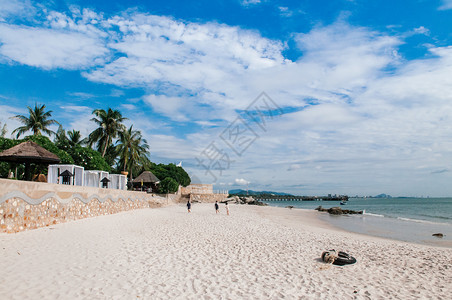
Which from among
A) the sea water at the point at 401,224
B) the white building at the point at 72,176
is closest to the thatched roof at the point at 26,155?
the white building at the point at 72,176

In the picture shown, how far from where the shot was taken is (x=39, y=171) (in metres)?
23.7

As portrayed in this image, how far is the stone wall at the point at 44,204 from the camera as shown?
9203 millimetres

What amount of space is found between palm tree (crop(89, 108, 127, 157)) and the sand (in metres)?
24.9

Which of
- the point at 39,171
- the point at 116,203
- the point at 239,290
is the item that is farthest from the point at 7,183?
the point at 39,171

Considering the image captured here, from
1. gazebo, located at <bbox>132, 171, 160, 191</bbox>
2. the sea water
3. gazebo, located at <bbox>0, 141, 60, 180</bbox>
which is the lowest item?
the sea water

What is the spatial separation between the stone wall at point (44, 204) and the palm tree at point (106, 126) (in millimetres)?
16913

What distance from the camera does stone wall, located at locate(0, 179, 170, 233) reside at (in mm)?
9203

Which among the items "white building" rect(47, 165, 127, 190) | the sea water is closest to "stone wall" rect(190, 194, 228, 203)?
the sea water

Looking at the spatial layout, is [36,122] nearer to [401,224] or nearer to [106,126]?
[106,126]

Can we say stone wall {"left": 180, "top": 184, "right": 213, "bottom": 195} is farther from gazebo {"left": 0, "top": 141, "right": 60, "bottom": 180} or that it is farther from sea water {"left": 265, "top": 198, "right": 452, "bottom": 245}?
gazebo {"left": 0, "top": 141, "right": 60, "bottom": 180}

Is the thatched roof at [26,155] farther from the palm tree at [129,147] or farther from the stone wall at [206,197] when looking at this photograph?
the stone wall at [206,197]

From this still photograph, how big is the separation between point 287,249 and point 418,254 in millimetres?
4589

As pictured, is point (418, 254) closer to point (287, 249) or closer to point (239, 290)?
point (287, 249)

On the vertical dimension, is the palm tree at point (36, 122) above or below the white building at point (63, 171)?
above
